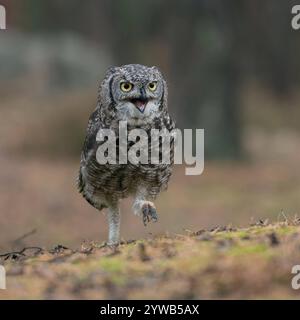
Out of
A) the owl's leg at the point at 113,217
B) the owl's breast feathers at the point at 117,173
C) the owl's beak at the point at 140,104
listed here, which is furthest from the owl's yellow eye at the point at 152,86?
the owl's leg at the point at 113,217

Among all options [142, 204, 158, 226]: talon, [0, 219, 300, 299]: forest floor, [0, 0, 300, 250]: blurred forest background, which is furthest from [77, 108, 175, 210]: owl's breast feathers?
[0, 219, 300, 299]: forest floor

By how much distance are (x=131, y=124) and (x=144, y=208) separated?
Result: 29.9 inches

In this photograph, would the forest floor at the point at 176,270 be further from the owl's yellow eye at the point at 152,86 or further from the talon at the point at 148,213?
the owl's yellow eye at the point at 152,86

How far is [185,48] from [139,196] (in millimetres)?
14199

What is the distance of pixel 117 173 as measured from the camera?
23.7ft

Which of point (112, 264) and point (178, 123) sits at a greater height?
point (178, 123)

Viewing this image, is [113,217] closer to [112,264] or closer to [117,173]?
[117,173]

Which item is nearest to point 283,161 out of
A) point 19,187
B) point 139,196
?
point 19,187

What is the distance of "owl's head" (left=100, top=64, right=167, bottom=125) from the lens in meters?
7.02

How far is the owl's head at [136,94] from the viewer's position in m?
7.02

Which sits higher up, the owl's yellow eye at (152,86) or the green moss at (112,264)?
the owl's yellow eye at (152,86)

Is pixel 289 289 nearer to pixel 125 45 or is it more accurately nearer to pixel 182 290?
pixel 182 290

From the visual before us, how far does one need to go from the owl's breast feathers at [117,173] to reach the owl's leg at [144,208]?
0.28ft

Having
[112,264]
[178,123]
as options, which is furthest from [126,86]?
[178,123]
